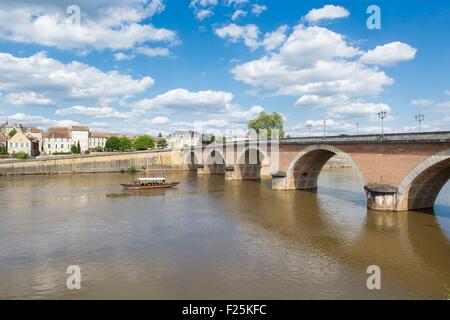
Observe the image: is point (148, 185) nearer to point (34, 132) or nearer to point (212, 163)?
point (212, 163)

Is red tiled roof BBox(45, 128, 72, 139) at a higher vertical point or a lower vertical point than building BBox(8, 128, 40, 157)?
higher

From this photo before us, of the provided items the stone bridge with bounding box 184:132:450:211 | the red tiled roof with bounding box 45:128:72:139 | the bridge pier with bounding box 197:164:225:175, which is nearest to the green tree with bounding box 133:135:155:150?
the red tiled roof with bounding box 45:128:72:139

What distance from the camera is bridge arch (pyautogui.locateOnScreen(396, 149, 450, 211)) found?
70.5ft

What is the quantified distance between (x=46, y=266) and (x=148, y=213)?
12.0 metres

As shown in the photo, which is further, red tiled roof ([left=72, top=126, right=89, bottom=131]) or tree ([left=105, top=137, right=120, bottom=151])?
red tiled roof ([left=72, top=126, right=89, bottom=131])

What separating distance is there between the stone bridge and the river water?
151 cm

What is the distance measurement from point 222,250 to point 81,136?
99008 millimetres

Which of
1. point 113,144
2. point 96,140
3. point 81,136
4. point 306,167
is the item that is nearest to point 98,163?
point 113,144

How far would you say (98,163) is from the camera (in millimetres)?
65000

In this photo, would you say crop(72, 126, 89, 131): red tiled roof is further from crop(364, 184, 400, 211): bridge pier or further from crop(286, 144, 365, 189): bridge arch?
crop(364, 184, 400, 211): bridge pier

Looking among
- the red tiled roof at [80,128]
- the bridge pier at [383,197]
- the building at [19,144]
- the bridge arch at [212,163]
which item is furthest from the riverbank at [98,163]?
the bridge pier at [383,197]

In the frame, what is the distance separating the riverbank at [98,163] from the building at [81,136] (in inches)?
1635

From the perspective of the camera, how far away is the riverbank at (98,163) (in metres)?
58.7
